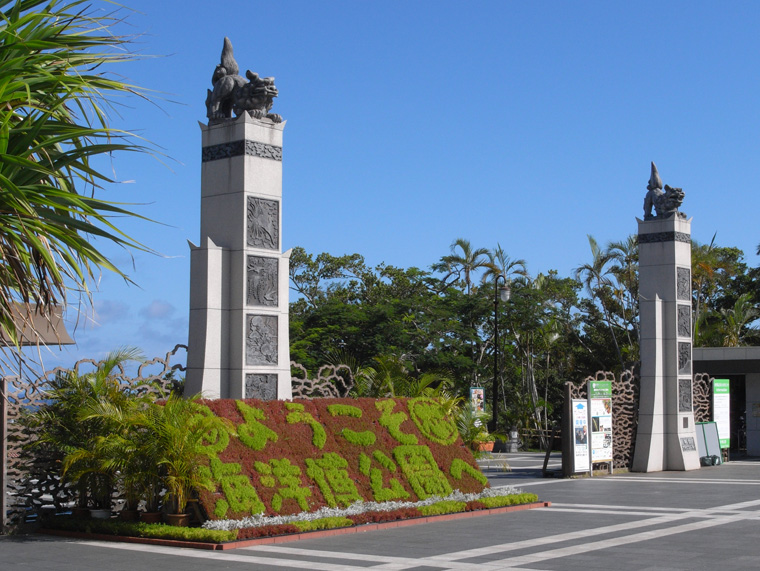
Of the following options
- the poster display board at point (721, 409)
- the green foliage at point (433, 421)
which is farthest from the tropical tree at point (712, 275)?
the green foliage at point (433, 421)

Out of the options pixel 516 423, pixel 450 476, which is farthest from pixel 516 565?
pixel 516 423

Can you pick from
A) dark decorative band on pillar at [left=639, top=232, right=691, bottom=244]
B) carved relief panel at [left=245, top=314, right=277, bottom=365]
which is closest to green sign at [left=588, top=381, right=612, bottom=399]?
dark decorative band on pillar at [left=639, top=232, right=691, bottom=244]

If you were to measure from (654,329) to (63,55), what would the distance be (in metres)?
21.7

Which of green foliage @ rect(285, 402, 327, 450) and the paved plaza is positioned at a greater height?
green foliage @ rect(285, 402, 327, 450)

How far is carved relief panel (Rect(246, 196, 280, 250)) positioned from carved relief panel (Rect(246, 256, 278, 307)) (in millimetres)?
250

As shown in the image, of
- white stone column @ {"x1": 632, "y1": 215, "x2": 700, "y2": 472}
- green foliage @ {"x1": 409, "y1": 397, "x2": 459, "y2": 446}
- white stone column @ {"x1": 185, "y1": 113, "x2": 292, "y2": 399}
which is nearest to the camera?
white stone column @ {"x1": 185, "y1": 113, "x2": 292, "y2": 399}

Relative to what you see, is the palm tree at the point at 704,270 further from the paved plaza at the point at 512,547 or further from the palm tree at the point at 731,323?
the paved plaza at the point at 512,547

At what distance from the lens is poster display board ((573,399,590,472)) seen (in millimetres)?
23875

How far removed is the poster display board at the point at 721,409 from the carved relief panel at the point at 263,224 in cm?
1851

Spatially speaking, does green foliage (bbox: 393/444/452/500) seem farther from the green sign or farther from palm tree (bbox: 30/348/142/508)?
the green sign

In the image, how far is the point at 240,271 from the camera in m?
15.7

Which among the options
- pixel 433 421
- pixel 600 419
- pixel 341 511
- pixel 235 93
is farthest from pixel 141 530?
pixel 600 419

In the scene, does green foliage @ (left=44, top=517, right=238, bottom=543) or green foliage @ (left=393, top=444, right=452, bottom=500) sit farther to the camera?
green foliage @ (left=393, top=444, right=452, bottom=500)

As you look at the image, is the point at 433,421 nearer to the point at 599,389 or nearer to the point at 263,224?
the point at 263,224
